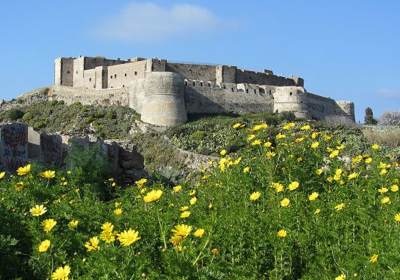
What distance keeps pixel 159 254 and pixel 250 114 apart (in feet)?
129

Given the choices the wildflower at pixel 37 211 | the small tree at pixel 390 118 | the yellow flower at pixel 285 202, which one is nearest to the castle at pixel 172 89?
the small tree at pixel 390 118

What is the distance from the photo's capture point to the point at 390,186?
5.92 metres

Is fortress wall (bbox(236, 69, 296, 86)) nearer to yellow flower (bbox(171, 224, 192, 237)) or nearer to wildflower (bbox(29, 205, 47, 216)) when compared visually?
wildflower (bbox(29, 205, 47, 216))

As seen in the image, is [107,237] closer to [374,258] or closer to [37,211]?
[37,211]

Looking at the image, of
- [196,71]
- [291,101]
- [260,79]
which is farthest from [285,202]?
[260,79]

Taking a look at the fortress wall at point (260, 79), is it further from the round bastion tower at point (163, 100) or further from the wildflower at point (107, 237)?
the wildflower at point (107, 237)

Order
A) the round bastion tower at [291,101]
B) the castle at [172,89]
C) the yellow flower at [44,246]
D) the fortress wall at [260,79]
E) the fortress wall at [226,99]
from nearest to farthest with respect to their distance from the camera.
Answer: the yellow flower at [44,246] → the castle at [172,89] → the fortress wall at [226,99] → the round bastion tower at [291,101] → the fortress wall at [260,79]

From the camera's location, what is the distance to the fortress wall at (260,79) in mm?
47188

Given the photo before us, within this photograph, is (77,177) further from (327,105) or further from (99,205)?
(327,105)

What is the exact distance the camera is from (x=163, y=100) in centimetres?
3959

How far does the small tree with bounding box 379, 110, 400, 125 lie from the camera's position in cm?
5875

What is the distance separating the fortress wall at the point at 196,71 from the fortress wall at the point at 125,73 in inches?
122

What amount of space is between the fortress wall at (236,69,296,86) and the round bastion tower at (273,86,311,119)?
10.4 feet

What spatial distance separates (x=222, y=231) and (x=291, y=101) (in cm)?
4097
